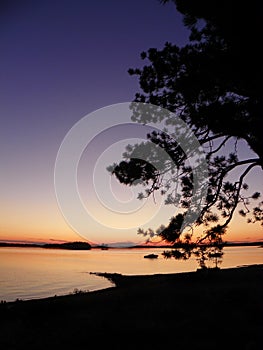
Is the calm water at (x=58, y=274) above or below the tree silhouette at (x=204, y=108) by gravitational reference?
below

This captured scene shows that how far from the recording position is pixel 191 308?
11.5m

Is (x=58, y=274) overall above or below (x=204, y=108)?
below

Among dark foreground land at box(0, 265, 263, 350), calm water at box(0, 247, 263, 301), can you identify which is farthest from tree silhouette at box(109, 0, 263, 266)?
calm water at box(0, 247, 263, 301)

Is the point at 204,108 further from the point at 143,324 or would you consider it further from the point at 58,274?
the point at 58,274

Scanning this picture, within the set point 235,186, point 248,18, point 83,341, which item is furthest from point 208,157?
point 83,341

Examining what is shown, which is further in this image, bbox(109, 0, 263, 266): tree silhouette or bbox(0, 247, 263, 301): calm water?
bbox(0, 247, 263, 301): calm water

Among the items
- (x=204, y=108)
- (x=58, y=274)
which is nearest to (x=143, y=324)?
(x=204, y=108)

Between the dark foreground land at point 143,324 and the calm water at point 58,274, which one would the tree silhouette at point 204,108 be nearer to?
the dark foreground land at point 143,324

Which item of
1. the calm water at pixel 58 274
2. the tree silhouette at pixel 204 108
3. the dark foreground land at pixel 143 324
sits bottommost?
the calm water at pixel 58 274

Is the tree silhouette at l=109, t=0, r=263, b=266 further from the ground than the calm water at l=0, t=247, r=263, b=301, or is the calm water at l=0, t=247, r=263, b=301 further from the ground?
the tree silhouette at l=109, t=0, r=263, b=266

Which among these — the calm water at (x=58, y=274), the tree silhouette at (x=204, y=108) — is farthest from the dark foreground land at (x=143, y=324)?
the calm water at (x=58, y=274)

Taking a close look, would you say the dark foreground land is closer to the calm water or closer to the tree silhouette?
the tree silhouette

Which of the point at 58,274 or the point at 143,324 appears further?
the point at 58,274

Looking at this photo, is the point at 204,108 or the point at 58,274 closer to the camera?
the point at 204,108
